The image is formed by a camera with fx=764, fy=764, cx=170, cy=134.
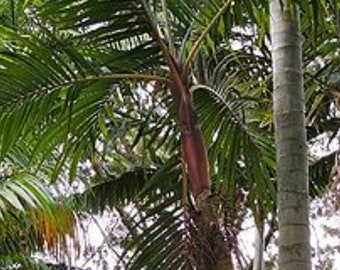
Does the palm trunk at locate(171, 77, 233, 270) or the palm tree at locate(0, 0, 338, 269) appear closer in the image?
the palm trunk at locate(171, 77, 233, 270)

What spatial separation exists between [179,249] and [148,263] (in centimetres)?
12

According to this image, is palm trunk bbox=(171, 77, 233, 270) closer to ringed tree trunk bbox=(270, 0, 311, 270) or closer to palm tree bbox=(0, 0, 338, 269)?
palm tree bbox=(0, 0, 338, 269)

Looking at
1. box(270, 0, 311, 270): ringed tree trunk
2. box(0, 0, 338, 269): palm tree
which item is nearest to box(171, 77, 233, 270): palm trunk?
box(0, 0, 338, 269): palm tree

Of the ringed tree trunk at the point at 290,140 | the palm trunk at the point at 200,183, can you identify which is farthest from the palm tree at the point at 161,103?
the ringed tree trunk at the point at 290,140

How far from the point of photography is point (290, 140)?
2.04 metres

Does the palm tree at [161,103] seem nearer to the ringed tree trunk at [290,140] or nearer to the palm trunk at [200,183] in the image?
the palm trunk at [200,183]

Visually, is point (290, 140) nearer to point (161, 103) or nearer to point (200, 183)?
point (200, 183)

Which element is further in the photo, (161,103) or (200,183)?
(161,103)

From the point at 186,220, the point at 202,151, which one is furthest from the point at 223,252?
the point at 202,151

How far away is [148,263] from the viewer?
221 centimetres

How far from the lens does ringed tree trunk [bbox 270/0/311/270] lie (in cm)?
190

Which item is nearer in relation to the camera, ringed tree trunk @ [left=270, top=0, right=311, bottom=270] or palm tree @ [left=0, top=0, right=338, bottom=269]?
ringed tree trunk @ [left=270, top=0, right=311, bottom=270]

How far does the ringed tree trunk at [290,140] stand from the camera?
1.90 metres

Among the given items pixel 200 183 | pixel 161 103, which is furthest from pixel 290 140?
pixel 161 103
